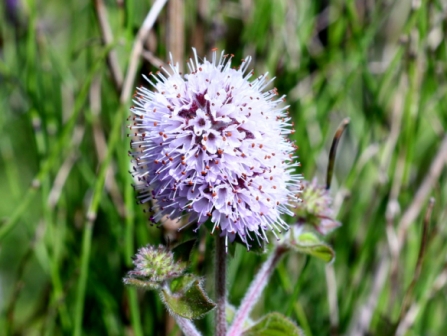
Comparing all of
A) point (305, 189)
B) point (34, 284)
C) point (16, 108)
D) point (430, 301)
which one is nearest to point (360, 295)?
point (430, 301)

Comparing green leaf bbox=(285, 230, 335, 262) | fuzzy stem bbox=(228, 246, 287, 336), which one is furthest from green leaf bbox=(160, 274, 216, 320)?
green leaf bbox=(285, 230, 335, 262)

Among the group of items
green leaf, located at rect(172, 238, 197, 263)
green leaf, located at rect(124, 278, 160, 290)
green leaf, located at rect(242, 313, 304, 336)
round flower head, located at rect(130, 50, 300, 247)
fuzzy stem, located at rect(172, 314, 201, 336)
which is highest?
round flower head, located at rect(130, 50, 300, 247)

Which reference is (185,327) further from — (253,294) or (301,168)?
(301,168)

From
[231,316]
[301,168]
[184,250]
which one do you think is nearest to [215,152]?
[184,250]

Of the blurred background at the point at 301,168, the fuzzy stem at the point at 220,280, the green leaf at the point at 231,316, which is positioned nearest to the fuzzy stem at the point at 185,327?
the fuzzy stem at the point at 220,280

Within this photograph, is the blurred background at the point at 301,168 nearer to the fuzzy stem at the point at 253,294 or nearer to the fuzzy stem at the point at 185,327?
the fuzzy stem at the point at 253,294

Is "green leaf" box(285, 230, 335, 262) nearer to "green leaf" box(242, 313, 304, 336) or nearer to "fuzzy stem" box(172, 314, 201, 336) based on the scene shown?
"green leaf" box(242, 313, 304, 336)
